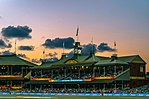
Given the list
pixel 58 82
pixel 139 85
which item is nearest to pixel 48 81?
pixel 58 82

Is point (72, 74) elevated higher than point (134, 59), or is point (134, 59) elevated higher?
point (134, 59)

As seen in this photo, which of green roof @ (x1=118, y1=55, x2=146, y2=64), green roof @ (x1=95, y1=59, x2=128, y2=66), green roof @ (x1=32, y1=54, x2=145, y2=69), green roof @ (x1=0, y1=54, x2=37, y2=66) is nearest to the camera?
green roof @ (x1=118, y1=55, x2=146, y2=64)

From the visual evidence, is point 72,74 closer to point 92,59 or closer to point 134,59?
point 92,59

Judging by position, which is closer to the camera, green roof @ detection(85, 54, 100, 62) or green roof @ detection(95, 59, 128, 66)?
green roof @ detection(95, 59, 128, 66)

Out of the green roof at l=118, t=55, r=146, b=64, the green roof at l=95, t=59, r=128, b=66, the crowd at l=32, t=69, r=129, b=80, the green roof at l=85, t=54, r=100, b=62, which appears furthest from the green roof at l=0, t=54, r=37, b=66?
the green roof at l=118, t=55, r=146, b=64

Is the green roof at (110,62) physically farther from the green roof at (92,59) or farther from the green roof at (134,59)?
the green roof at (92,59)

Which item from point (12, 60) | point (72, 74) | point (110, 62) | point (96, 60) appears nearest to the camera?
point (110, 62)

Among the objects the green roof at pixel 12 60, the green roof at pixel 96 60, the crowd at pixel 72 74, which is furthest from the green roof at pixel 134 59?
the green roof at pixel 12 60

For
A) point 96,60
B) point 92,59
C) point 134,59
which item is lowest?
point 96,60

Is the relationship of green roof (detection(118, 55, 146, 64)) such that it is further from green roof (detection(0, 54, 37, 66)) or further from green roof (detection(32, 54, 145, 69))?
green roof (detection(0, 54, 37, 66))

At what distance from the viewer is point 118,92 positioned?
110562mm

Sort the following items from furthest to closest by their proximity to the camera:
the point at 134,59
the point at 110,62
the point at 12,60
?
1. the point at 12,60
2. the point at 110,62
3. the point at 134,59

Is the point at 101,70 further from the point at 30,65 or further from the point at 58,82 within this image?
the point at 30,65

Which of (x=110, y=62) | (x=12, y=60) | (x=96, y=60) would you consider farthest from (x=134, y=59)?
(x=12, y=60)
